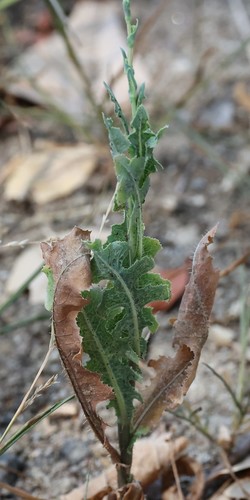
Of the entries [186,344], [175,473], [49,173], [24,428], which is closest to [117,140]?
[186,344]

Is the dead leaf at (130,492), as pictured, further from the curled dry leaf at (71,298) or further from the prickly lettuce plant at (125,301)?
the curled dry leaf at (71,298)

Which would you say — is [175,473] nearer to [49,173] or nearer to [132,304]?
[132,304]

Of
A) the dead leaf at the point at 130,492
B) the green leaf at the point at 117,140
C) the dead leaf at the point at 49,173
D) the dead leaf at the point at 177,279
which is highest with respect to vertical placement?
the dead leaf at the point at 49,173

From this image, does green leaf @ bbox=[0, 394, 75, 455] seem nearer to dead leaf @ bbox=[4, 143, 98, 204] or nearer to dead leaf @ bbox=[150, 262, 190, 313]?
dead leaf @ bbox=[150, 262, 190, 313]

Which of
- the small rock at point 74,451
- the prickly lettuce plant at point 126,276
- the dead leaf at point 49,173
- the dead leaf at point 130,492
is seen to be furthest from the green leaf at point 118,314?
the dead leaf at point 49,173

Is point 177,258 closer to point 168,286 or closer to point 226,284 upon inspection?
point 226,284

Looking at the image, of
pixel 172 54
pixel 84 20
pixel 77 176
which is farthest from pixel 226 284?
pixel 84 20

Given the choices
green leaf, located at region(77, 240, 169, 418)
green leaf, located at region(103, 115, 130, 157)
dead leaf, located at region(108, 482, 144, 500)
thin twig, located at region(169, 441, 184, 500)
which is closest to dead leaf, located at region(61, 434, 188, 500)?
thin twig, located at region(169, 441, 184, 500)
